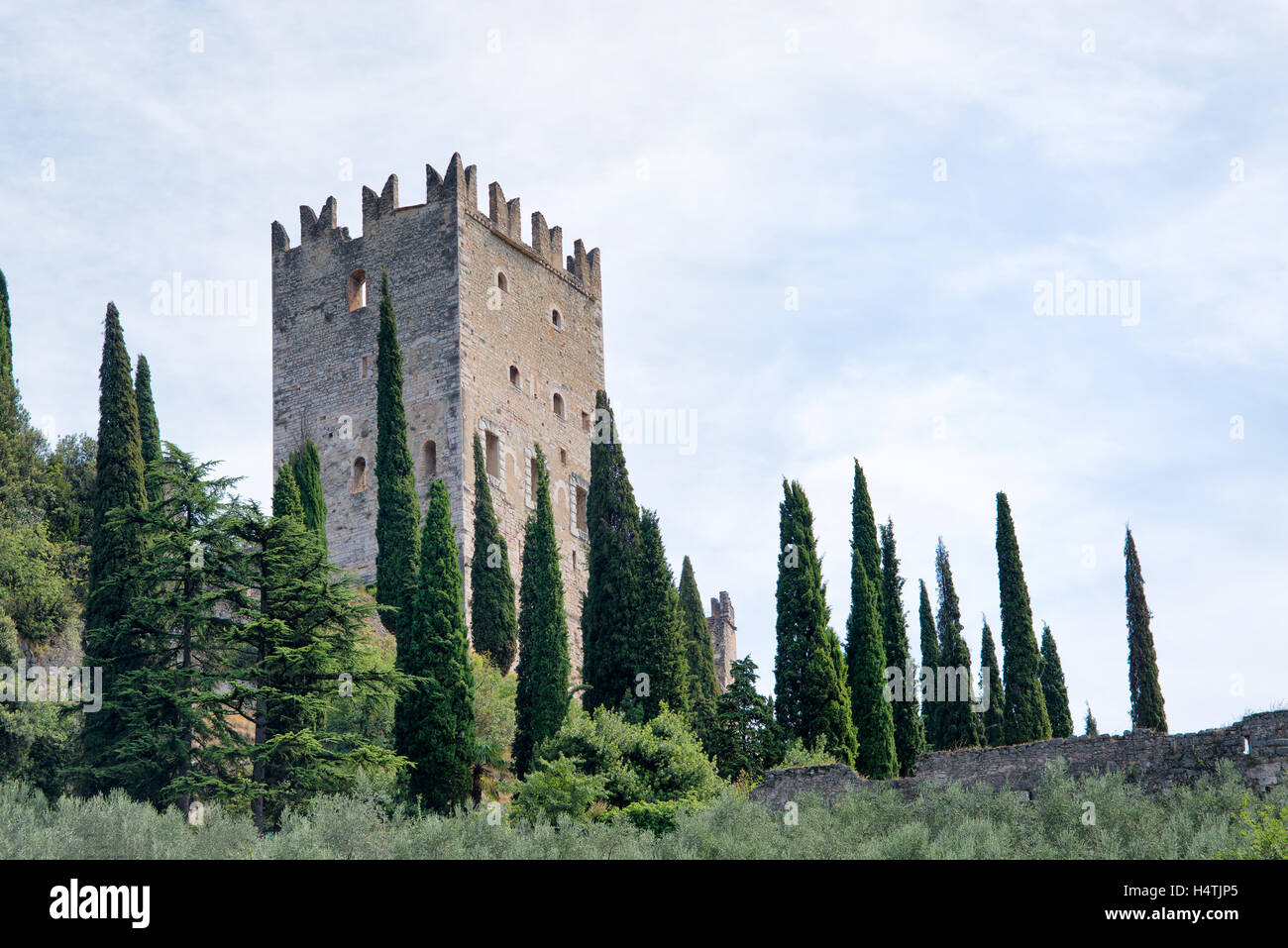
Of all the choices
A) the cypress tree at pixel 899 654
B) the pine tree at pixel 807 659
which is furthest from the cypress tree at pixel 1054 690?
the pine tree at pixel 807 659

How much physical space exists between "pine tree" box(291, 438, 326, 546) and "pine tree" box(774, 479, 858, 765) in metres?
12.5

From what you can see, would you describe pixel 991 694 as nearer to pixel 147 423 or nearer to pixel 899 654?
pixel 899 654

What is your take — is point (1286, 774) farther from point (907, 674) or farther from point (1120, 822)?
point (907, 674)

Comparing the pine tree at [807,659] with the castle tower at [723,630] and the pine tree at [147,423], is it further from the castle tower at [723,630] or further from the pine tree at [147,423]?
the castle tower at [723,630]

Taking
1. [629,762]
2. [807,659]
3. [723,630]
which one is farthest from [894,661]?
[723,630]

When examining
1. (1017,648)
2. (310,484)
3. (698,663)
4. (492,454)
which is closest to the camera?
(1017,648)

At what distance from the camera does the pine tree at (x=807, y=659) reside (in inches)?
1173

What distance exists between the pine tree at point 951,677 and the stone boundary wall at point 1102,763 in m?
11.8

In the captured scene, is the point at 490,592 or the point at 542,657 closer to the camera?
the point at 542,657

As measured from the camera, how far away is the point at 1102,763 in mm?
21562

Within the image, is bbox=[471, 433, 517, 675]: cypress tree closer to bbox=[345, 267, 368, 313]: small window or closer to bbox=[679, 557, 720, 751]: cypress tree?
bbox=[679, 557, 720, 751]: cypress tree

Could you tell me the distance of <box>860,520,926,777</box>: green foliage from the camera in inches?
1256

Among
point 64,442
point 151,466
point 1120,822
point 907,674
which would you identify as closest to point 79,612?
point 151,466

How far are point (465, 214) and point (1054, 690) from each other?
865 inches
